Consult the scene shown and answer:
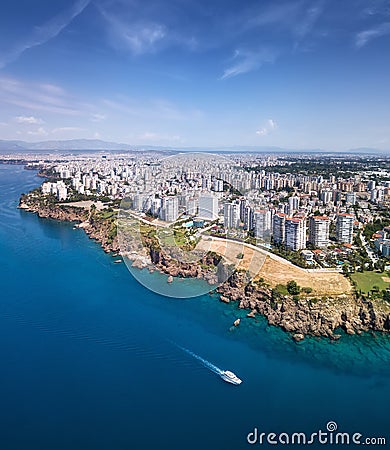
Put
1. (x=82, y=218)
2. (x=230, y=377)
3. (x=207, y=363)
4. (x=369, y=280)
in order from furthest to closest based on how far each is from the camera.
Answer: (x=82, y=218) < (x=369, y=280) < (x=207, y=363) < (x=230, y=377)

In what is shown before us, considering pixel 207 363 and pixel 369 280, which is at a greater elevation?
pixel 369 280

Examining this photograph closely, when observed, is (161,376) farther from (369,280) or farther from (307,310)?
(369,280)

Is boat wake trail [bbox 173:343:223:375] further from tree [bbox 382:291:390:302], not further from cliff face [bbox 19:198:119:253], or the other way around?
cliff face [bbox 19:198:119:253]

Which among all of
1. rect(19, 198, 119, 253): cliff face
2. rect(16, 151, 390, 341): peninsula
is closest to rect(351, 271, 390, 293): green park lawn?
rect(16, 151, 390, 341): peninsula

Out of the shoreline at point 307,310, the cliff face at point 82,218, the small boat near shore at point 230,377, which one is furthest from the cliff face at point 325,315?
the cliff face at point 82,218

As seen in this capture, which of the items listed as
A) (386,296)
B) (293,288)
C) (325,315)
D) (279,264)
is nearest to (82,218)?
(279,264)

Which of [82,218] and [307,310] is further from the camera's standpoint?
[82,218]

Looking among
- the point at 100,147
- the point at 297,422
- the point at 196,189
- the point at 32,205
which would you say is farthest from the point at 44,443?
the point at 100,147
